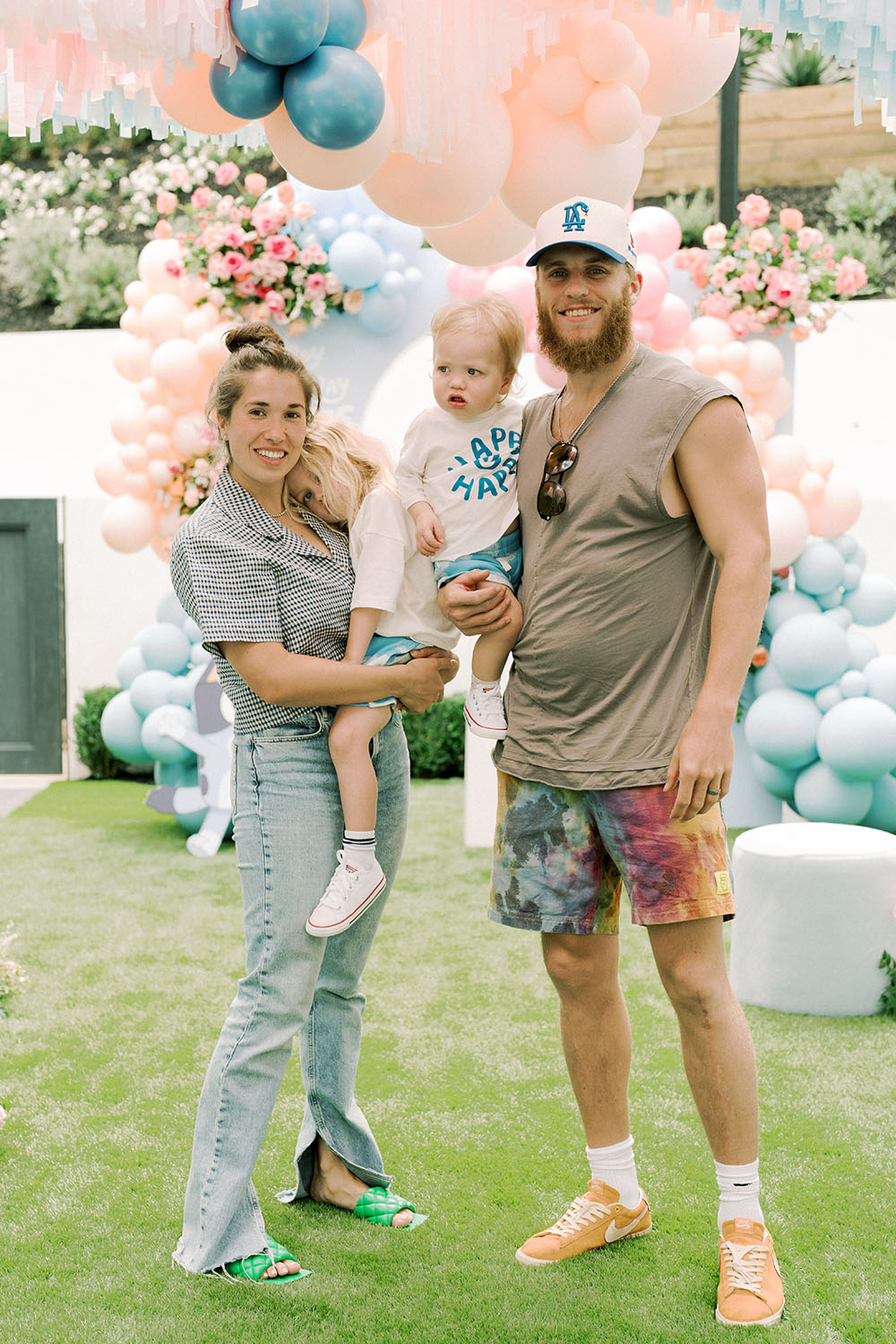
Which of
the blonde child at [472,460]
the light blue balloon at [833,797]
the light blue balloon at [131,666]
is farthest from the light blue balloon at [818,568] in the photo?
the blonde child at [472,460]

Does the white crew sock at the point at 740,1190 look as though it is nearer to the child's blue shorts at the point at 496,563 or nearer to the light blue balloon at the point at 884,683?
the child's blue shorts at the point at 496,563

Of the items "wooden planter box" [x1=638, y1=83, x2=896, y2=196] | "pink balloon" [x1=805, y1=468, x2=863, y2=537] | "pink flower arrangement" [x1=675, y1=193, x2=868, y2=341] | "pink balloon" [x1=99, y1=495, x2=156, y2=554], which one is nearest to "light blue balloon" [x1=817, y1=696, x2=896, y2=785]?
"pink balloon" [x1=805, y1=468, x2=863, y2=537]

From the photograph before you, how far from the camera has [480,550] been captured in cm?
223

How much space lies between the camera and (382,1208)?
2.47 metres

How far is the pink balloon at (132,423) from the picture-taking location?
19.1ft

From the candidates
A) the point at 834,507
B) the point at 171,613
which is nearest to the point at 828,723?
the point at 834,507

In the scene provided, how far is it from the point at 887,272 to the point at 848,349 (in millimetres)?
2623

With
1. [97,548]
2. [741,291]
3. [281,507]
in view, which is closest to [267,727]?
[281,507]

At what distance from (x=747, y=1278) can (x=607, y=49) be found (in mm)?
2189

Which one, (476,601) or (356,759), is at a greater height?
(476,601)

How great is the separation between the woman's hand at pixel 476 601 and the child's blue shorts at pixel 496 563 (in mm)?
18

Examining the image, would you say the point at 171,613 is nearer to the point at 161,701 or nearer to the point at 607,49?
the point at 161,701

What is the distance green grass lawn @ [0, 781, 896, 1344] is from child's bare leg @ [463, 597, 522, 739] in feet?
3.24

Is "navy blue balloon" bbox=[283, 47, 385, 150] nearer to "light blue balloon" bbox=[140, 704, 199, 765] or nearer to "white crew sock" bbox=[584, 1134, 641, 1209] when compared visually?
"white crew sock" bbox=[584, 1134, 641, 1209]
